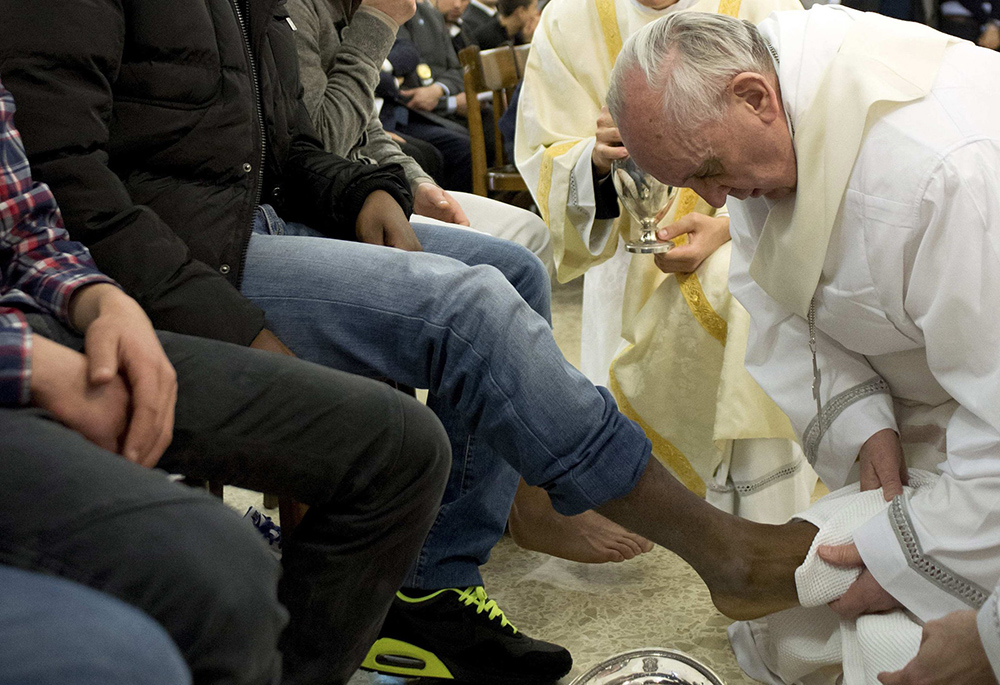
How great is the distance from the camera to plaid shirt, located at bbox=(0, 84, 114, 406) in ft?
3.77

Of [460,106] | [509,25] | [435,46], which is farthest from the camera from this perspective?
[509,25]

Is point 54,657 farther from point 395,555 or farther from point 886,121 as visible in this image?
point 886,121

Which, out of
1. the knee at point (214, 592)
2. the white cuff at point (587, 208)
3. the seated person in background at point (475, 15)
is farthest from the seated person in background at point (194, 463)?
the seated person in background at point (475, 15)

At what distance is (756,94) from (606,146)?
81 cm

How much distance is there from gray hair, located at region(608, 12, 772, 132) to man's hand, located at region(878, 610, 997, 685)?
29.0 inches

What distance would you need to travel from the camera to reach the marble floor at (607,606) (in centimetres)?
175

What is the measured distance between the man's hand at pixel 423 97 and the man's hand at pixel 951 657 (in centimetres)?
467

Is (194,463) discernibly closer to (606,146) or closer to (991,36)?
(606,146)

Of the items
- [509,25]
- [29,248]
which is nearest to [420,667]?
[29,248]

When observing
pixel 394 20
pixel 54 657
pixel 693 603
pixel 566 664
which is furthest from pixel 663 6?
pixel 54 657

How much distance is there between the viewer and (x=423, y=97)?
18.2ft

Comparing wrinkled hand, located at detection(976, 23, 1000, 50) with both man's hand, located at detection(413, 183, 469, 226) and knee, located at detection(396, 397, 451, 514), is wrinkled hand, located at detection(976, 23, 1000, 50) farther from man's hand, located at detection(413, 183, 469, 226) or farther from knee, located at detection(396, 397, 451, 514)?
knee, located at detection(396, 397, 451, 514)

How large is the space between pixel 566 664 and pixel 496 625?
13cm

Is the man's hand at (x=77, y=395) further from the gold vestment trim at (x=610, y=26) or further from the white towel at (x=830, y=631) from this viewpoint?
the gold vestment trim at (x=610, y=26)
